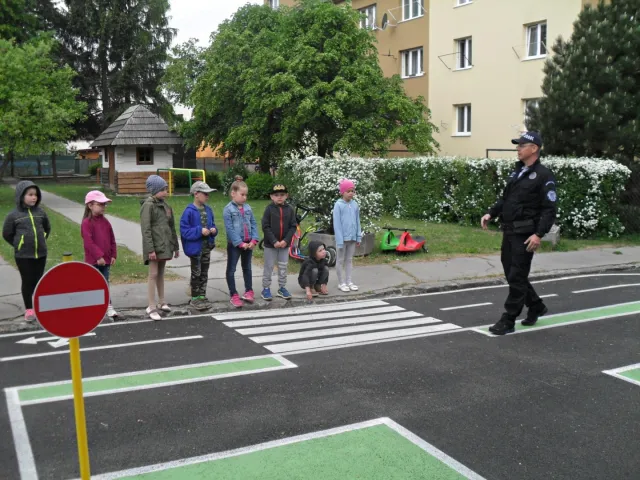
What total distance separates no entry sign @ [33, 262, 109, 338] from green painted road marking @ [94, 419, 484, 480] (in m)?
1.16

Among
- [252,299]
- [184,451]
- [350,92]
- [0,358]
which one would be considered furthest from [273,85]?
[184,451]

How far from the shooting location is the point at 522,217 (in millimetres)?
7559

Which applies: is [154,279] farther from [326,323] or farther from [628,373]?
[628,373]

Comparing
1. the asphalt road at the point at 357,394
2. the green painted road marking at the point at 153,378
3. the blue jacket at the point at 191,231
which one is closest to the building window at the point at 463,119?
the asphalt road at the point at 357,394

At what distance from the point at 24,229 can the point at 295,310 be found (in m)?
3.65

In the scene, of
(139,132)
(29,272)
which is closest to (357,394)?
(29,272)

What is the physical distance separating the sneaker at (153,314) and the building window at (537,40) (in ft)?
71.7

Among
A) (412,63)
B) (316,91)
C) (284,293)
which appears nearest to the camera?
(284,293)

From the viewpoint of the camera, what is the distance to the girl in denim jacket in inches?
355

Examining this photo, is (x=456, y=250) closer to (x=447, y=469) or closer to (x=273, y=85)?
(x=447, y=469)

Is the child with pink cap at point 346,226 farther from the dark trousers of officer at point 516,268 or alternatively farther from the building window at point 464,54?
the building window at point 464,54

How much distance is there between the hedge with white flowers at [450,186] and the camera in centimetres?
1332

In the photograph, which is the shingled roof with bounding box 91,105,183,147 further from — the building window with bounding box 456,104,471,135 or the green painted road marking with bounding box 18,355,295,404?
the green painted road marking with bounding box 18,355,295,404

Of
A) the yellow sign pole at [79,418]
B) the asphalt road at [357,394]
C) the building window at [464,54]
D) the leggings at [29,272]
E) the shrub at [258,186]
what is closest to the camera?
the yellow sign pole at [79,418]
